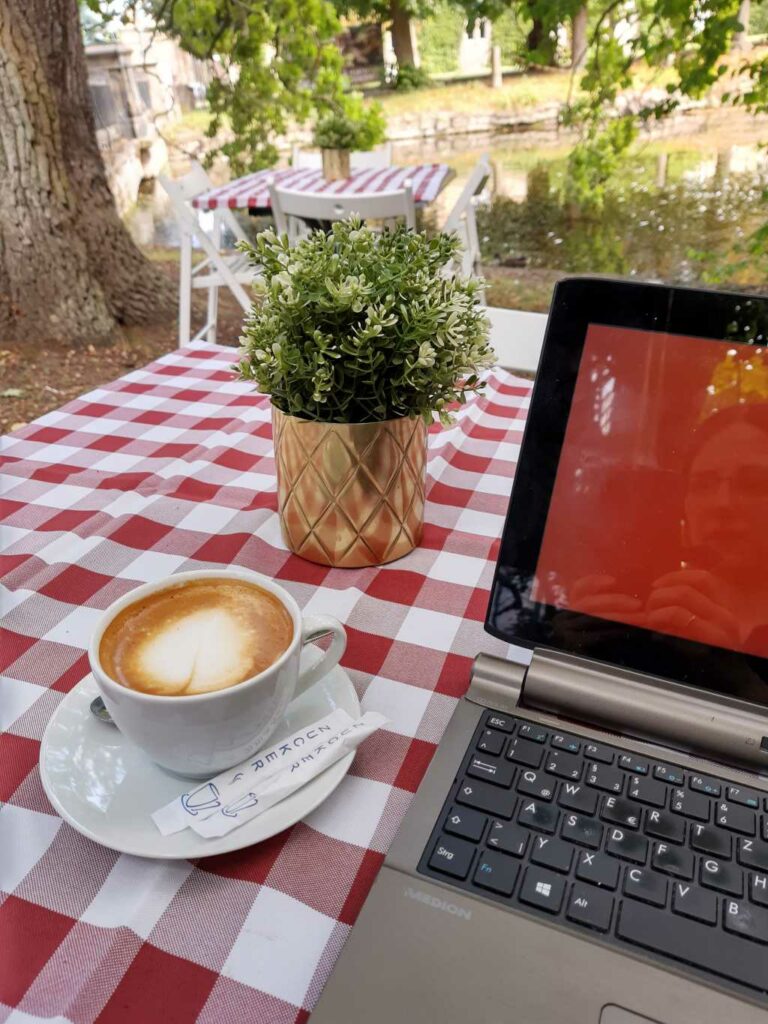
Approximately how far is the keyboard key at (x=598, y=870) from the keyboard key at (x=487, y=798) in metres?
0.04

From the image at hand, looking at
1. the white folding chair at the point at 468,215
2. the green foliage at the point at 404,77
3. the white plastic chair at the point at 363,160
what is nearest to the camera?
the white folding chair at the point at 468,215

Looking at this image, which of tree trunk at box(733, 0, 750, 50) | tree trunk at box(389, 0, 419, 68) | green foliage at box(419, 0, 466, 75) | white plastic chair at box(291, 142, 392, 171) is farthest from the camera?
→ green foliage at box(419, 0, 466, 75)

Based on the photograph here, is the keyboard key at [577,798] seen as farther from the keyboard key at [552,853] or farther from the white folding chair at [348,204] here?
the white folding chair at [348,204]

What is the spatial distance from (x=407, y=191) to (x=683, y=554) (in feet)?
6.57

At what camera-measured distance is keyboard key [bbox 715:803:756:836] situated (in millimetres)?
345

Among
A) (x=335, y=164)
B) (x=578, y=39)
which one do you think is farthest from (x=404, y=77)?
(x=335, y=164)

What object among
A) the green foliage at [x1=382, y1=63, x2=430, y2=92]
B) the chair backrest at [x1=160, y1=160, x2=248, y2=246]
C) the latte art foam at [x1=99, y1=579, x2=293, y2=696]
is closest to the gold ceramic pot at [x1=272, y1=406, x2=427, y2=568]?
the latte art foam at [x1=99, y1=579, x2=293, y2=696]

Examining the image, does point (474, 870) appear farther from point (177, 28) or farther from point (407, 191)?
point (177, 28)

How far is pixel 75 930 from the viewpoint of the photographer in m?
0.33

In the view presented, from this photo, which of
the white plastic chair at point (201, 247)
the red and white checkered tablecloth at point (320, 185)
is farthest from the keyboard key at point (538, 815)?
the red and white checkered tablecloth at point (320, 185)

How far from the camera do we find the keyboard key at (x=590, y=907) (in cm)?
31

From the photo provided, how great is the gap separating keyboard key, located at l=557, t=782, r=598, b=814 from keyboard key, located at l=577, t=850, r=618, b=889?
0.02 m

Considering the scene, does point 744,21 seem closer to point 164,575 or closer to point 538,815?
point 164,575

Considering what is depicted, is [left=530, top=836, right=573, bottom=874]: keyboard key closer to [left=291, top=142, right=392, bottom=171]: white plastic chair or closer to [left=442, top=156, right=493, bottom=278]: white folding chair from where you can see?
[left=442, top=156, right=493, bottom=278]: white folding chair
